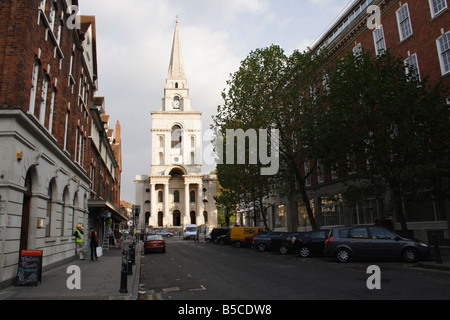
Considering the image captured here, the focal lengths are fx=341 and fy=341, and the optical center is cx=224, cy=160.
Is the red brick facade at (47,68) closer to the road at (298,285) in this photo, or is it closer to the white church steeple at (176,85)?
the road at (298,285)

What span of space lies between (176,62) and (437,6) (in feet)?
233

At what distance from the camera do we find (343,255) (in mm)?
14977

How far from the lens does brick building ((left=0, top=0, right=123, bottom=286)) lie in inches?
375

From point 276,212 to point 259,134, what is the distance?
19.4m

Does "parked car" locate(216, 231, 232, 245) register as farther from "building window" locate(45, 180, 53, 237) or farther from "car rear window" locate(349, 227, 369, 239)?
"building window" locate(45, 180, 53, 237)

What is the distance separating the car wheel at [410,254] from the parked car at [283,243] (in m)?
7.47

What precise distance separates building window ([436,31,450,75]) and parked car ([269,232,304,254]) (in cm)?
1219

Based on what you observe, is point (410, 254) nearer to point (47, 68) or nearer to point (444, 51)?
point (444, 51)

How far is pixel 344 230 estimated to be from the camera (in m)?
15.3

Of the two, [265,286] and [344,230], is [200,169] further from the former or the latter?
[265,286]

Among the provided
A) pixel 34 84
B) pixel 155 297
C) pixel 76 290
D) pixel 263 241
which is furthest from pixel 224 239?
pixel 155 297

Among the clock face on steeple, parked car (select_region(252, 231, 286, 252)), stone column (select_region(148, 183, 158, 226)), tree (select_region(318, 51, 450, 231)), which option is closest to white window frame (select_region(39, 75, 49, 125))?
tree (select_region(318, 51, 450, 231))

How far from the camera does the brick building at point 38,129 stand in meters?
9.52

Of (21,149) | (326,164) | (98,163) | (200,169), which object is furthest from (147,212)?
(21,149)
